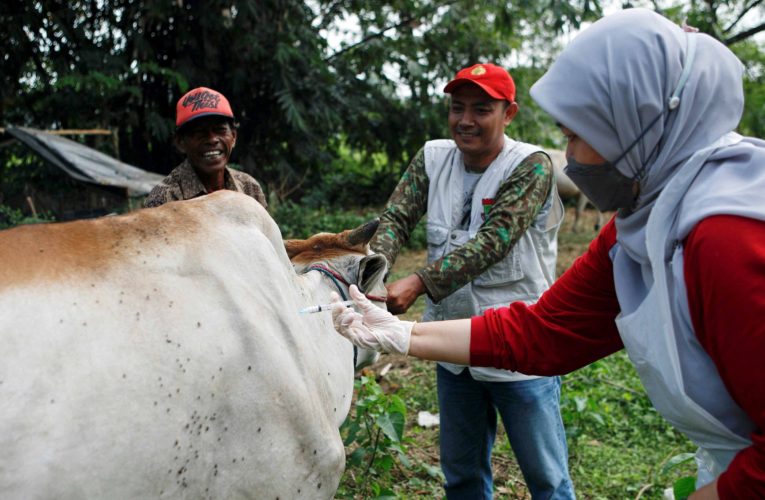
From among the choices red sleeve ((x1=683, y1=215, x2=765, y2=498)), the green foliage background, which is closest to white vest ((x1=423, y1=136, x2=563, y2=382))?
red sleeve ((x1=683, y1=215, x2=765, y2=498))

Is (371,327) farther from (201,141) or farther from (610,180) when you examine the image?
(201,141)

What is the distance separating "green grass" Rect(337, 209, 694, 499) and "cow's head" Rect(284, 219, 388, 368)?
1.29 metres

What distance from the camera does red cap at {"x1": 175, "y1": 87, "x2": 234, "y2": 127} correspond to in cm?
372

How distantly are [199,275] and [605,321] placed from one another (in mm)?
1360

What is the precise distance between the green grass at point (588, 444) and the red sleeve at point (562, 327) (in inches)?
64.0

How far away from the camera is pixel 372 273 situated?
3.03m

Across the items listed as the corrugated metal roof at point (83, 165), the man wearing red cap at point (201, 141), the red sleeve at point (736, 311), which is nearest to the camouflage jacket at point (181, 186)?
the man wearing red cap at point (201, 141)

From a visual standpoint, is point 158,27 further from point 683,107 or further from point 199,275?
point 683,107

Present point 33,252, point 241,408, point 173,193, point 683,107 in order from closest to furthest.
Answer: point 683,107, point 33,252, point 241,408, point 173,193

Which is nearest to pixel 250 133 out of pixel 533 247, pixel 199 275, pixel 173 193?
pixel 173 193

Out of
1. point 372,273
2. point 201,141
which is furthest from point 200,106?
point 372,273

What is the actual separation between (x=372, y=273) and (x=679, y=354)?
155 cm

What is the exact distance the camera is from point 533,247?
332cm

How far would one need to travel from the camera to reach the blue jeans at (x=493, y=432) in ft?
10.3
